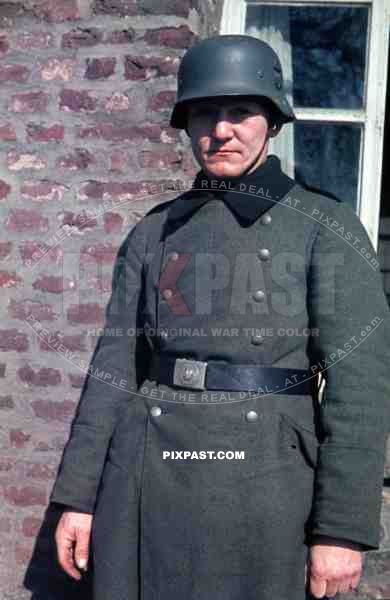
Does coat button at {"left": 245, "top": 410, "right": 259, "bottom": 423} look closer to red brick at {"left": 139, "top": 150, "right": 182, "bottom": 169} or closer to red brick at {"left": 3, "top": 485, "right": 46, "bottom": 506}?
red brick at {"left": 139, "top": 150, "right": 182, "bottom": 169}

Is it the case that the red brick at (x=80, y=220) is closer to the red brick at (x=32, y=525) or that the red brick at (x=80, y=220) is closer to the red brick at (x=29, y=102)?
the red brick at (x=29, y=102)

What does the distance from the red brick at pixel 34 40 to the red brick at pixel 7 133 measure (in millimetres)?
297

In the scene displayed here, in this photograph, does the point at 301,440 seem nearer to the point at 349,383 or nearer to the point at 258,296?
the point at 349,383

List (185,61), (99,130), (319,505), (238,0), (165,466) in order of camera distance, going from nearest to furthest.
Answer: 1. (319,505)
2. (165,466)
3. (185,61)
4. (99,130)
5. (238,0)

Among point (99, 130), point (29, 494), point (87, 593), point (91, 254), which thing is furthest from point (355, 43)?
point (87, 593)

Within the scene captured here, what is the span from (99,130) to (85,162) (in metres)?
0.13

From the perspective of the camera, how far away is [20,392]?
275 centimetres

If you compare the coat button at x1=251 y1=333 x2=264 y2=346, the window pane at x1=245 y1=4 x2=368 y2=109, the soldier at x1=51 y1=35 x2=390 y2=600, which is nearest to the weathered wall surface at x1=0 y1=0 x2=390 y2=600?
the window pane at x1=245 y1=4 x2=368 y2=109

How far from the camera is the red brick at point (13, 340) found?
2.73m

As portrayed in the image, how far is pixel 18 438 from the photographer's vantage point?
2.76m

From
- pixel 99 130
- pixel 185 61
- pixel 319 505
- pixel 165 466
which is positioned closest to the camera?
pixel 319 505

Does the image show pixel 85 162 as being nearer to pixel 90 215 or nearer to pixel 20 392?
pixel 90 215

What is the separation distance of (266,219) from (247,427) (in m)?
0.58

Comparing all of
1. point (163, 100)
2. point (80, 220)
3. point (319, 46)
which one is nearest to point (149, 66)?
point (163, 100)
